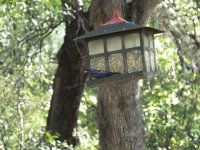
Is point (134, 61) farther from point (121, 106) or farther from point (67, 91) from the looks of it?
point (67, 91)

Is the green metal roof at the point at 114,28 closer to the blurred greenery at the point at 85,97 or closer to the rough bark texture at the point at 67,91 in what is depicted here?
the blurred greenery at the point at 85,97

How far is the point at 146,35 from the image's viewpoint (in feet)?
13.0

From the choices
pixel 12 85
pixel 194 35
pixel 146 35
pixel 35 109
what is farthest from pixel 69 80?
pixel 146 35

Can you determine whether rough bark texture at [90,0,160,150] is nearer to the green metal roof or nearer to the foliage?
the green metal roof

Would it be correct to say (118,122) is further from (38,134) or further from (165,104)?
(165,104)

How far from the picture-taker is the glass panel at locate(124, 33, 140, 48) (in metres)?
3.86

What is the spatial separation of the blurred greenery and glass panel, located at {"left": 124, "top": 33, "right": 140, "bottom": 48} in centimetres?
196

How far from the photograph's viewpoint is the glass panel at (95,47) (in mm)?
3919

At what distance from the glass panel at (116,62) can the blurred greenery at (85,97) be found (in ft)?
6.41

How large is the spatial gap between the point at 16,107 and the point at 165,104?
293 centimetres

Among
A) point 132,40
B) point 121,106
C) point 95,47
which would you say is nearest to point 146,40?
point 132,40

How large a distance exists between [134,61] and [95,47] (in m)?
0.30


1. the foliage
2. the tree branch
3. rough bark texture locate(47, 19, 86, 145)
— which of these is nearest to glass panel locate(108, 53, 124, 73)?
the tree branch

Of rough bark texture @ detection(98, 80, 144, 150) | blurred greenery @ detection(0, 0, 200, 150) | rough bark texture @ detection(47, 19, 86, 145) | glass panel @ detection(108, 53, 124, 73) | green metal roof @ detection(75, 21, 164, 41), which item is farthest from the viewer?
rough bark texture @ detection(47, 19, 86, 145)
